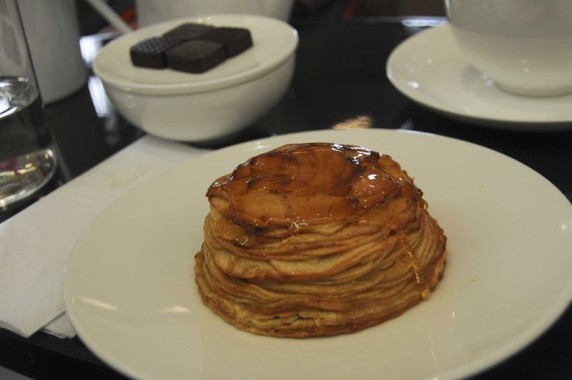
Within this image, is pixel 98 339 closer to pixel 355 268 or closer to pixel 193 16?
pixel 355 268

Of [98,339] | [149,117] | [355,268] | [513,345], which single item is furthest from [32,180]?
[513,345]

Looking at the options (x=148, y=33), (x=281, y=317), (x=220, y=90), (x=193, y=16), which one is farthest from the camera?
(x=193, y=16)

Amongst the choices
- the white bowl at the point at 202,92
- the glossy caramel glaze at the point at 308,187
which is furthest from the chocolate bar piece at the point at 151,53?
the glossy caramel glaze at the point at 308,187

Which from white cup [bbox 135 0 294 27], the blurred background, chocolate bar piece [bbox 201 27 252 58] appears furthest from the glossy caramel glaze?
the blurred background

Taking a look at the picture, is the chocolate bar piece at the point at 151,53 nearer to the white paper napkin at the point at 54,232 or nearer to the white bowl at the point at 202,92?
the white bowl at the point at 202,92

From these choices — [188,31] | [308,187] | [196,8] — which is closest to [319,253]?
[308,187]

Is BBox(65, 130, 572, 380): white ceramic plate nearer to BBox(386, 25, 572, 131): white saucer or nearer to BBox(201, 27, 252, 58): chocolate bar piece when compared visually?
BBox(386, 25, 572, 131): white saucer
